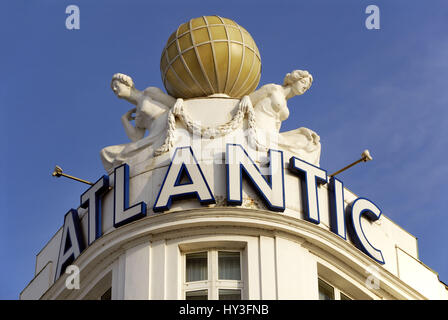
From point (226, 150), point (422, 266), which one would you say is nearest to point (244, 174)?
point (226, 150)

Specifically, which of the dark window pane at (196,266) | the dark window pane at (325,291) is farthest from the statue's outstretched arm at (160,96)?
the dark window pane at (325,291)

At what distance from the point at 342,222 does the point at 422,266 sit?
15.9ft

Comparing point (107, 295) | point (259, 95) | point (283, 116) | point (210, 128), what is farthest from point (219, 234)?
point (259, 95)

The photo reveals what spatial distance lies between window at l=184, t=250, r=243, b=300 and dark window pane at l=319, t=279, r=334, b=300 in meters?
3.08

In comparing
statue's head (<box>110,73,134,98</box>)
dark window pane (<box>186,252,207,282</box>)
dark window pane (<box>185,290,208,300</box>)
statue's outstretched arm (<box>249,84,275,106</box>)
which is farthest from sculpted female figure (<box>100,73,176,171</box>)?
dark window pane (<box>185,290,208,300</box>)

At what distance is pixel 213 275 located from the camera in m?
44.5

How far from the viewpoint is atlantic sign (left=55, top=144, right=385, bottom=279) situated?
147ft

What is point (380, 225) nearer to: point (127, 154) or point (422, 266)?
point (422, 266)

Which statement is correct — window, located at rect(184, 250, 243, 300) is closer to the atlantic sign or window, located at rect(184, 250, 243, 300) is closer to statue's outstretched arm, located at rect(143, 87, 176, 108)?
the atlantic sign

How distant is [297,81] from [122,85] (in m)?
6.09

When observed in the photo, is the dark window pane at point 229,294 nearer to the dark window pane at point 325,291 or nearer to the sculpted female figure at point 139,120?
the dark window pane at point 325,291

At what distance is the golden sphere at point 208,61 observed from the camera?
48469 mm

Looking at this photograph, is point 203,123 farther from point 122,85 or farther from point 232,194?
point 122,85

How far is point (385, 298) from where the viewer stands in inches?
1850
